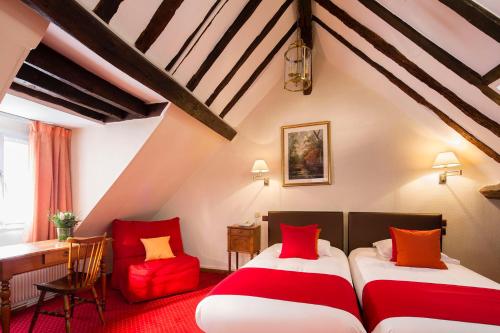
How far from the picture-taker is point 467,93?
239 cm

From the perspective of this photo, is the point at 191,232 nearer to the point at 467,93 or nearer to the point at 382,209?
the point at 382,209

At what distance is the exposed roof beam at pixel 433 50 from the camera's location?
6.81 feet

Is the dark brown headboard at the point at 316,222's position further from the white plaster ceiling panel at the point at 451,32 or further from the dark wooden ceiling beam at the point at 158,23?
the dark wooden ceiling beam at the point at 158,23

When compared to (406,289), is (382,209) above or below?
above

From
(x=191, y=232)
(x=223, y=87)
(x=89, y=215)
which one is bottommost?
(x=191, y=232)

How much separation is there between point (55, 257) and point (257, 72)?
3.39 m

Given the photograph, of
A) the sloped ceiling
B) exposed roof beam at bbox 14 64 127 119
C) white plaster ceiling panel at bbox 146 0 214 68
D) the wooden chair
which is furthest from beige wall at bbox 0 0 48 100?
the wooden chair

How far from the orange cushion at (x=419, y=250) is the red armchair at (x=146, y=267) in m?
2.61

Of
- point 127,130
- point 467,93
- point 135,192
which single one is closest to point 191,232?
point 135,192

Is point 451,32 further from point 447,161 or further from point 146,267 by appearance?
point 146,267

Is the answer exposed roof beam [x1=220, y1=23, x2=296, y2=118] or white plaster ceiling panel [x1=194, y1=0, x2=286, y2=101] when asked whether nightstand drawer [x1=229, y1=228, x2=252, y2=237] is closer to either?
exposed roof beam [x1=220, y1=23, x2=296, y2=118]

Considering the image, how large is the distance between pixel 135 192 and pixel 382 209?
143 inches

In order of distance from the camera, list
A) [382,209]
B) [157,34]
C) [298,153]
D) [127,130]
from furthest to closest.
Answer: [298,153] → [382,209] → [127,130] → [157,34]

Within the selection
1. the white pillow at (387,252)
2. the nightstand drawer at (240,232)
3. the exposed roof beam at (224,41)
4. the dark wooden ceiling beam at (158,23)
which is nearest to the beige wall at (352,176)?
the nightstand drawer at (240,232)
